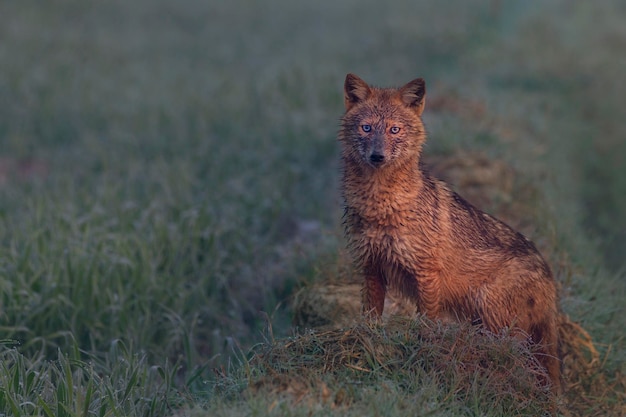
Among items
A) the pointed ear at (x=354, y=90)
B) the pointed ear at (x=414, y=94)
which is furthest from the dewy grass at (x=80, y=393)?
the pointed ear at (x=414, y=94)

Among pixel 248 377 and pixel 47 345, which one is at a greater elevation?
pixel 248 377

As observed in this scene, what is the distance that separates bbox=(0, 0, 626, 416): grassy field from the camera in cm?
438

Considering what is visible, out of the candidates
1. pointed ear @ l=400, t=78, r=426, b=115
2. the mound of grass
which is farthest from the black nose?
the mound of grass

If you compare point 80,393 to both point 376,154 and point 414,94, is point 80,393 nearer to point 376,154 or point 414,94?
point 376,154

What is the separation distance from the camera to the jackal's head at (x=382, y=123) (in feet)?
14.1

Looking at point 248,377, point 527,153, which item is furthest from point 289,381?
point 527,153

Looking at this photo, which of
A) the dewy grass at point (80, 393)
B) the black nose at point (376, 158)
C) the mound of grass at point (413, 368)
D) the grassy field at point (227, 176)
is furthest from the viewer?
the grassy field at point (227, 176)

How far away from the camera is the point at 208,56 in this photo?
45.3ft

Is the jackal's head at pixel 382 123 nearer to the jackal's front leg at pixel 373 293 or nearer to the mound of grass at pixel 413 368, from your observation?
the jackal's front leg at pixel 373 293

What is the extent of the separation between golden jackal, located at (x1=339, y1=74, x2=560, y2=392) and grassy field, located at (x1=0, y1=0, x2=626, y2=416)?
61 centimetres

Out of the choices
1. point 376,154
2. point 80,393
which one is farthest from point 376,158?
point 80,393

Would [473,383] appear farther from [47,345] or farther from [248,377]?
[47,345]

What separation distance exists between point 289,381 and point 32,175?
5.75m

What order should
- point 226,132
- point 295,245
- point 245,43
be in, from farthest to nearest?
point 245,43, point 226,132, point 295,245
